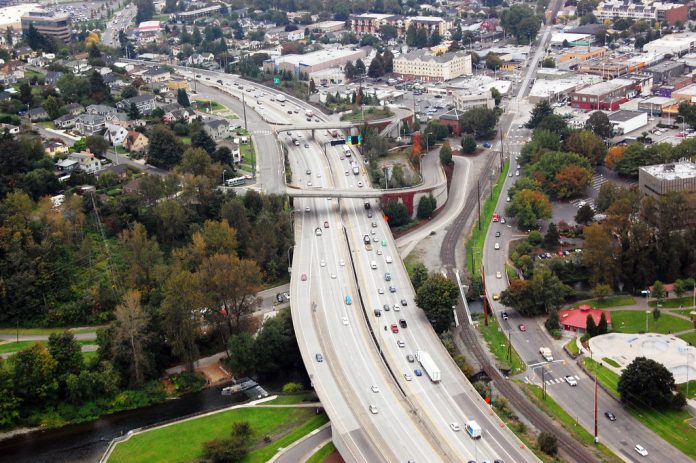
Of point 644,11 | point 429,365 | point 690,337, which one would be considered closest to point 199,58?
point 644,11

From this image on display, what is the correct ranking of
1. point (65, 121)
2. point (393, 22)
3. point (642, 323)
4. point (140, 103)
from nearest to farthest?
point (642, 323)
point (65, 121)
point (140, 103)
point (393, 22)

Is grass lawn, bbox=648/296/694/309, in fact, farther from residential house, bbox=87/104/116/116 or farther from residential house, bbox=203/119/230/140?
residential house, bbox=87/104/116/116

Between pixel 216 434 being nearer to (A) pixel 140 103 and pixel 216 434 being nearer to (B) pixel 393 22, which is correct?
(A) pixel 140 103

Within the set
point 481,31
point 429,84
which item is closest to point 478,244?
point 429,84

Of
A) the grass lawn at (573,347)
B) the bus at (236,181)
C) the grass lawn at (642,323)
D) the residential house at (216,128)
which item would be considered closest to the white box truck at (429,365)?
the grass lawn at (573,347)

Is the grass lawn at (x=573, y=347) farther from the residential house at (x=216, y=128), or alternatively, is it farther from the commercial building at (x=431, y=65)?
the commercial building at (x=431, y=65)

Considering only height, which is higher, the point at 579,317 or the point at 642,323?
the point at 579,317
